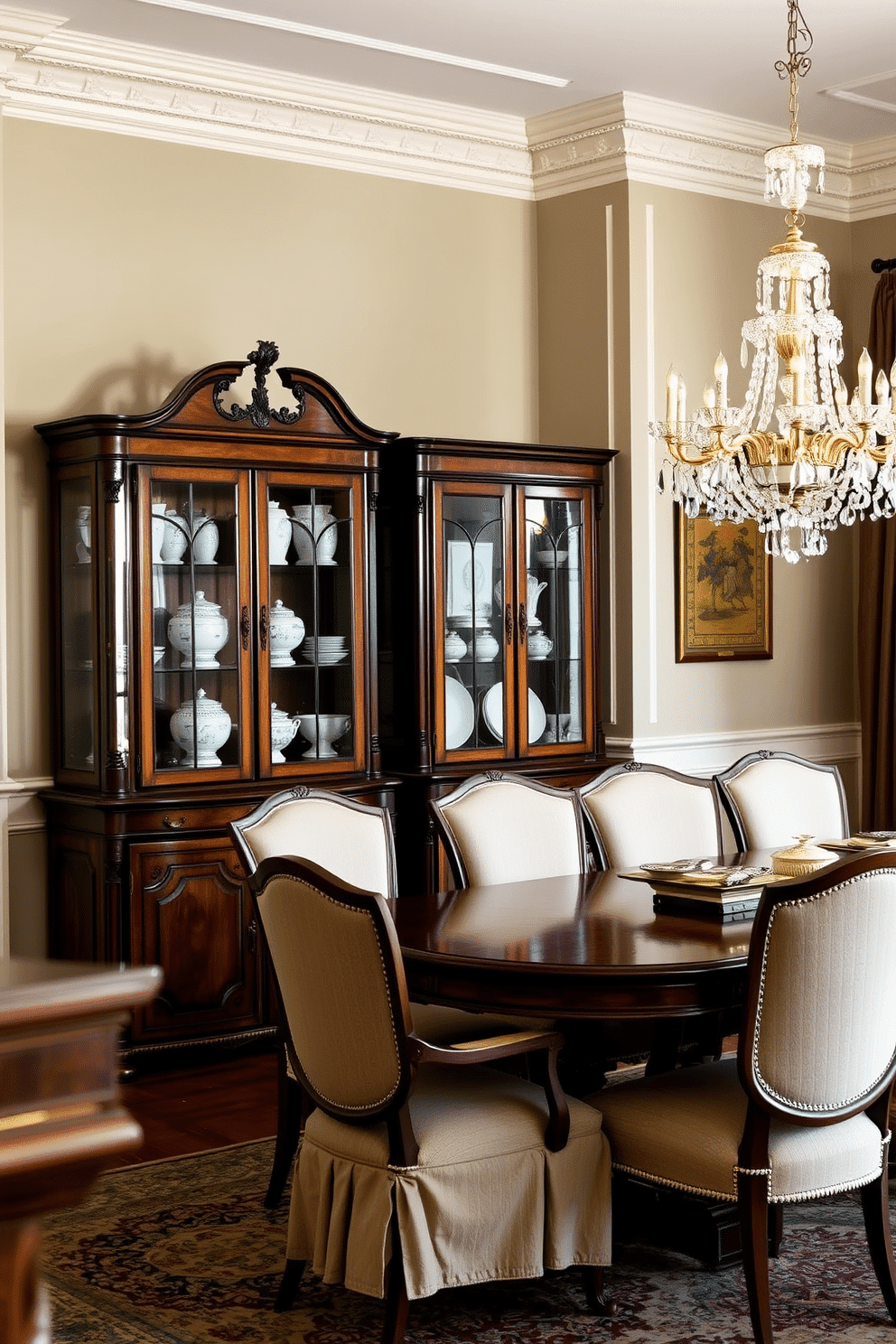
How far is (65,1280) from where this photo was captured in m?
3.16

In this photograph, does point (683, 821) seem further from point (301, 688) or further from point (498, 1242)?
point (498, 1242)

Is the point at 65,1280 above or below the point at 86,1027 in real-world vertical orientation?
below

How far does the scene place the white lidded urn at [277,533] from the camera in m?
4.88

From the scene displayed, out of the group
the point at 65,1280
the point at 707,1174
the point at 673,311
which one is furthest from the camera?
the point at 673,311

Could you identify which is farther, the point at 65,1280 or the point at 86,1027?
the point at 65,1280

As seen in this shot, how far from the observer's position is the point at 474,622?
17.6 ft

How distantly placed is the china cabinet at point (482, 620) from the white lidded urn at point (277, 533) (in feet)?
1.59

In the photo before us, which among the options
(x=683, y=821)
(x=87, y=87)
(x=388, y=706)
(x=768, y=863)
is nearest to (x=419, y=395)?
(x=388, y=706)

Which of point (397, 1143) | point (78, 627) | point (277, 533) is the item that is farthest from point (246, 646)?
point (397, 1143)

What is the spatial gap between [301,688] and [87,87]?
6.49 feet

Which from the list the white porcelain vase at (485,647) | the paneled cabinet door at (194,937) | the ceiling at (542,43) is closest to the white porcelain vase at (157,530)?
the paneled cabinet door at (194,937)

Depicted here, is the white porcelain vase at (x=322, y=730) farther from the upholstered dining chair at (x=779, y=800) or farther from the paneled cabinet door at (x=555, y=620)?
the upholstered dining chair at (x=779, y=800)

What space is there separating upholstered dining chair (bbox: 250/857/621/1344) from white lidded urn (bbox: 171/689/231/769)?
67.8 inches

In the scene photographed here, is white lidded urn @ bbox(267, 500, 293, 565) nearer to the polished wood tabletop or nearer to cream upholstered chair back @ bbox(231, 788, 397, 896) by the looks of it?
cream upholstered chair back @ bbox(231, 788, 397, 896)
